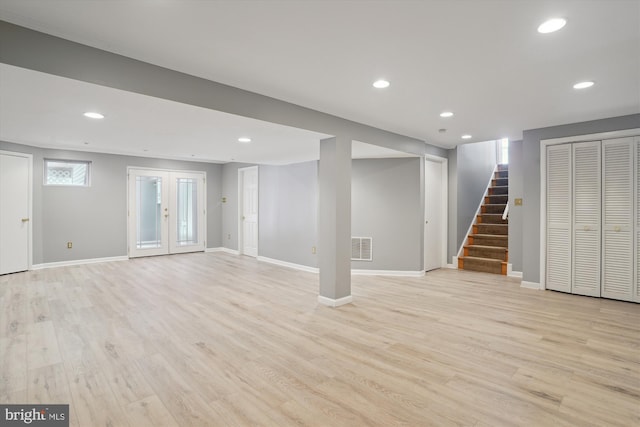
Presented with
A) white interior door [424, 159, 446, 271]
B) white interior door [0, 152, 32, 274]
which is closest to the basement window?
white interior door [0, 152, 32, 274]

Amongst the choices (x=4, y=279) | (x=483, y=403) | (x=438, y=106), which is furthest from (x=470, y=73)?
(x=4, y=279)

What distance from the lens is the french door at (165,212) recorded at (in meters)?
7.58

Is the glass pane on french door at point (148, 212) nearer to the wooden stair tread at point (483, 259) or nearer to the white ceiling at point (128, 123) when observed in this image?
the white ceiling at point (128, 123)

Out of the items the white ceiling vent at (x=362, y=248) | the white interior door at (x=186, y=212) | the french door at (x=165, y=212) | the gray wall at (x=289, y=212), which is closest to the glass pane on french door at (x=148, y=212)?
the french door at (x=165, y=212)

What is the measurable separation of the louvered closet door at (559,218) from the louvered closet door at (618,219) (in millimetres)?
395

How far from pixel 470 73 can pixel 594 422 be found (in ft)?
8.76

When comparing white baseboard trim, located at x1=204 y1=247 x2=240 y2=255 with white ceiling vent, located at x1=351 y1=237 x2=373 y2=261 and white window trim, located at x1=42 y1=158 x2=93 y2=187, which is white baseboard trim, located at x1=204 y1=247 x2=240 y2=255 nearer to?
white window trim, located at x1=42 y1=158 x2=93 y2=187

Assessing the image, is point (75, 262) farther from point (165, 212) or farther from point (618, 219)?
point (618, 219)

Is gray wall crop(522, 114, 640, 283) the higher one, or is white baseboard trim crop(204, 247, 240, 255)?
gray wall crop(522, 114, 640, 283)

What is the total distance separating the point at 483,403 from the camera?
213 centimetres

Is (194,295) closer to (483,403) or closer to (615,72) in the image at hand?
(483,403)

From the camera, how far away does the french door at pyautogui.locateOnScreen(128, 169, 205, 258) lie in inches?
298

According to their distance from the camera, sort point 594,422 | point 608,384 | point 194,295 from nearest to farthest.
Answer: point 594,422 → point 608,384 → point 194,295

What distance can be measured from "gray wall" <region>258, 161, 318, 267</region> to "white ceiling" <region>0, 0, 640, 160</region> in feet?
9.02
